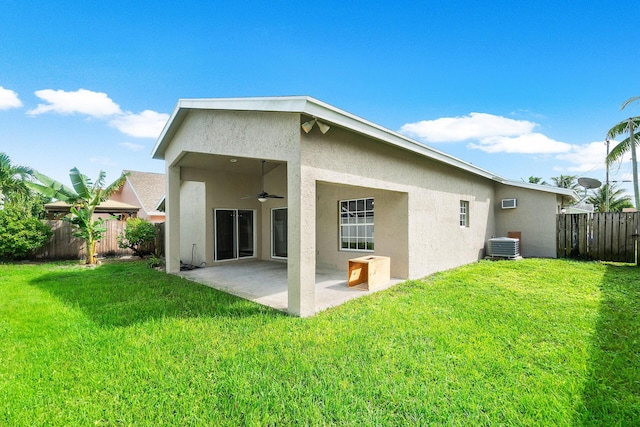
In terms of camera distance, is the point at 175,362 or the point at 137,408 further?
the point at 175,362

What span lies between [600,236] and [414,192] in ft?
30.7

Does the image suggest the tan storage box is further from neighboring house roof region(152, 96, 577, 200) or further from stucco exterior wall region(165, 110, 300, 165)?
stucco exterior wall region(165, 110, 300, 165)

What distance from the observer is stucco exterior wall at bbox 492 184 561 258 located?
13266mm

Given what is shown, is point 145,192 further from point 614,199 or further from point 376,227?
point 614,199

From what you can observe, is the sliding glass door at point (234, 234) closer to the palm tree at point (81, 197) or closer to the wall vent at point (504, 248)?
the palm tree at point (81, 197)

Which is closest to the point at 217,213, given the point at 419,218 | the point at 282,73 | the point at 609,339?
the point at 282,73

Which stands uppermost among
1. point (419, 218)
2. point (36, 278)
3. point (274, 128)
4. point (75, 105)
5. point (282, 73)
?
point (75, 105)

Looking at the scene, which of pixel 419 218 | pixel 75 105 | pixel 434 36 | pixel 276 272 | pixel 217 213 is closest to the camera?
pixel 419 218

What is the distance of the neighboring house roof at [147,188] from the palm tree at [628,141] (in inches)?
1303

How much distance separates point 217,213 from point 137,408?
10.5 m

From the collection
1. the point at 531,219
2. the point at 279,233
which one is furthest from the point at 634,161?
the point at 279,233

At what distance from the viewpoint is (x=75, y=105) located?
69.7 feet

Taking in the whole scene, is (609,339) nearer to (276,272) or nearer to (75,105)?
(276,272)

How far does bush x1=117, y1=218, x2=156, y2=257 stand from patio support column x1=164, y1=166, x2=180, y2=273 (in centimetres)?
560
